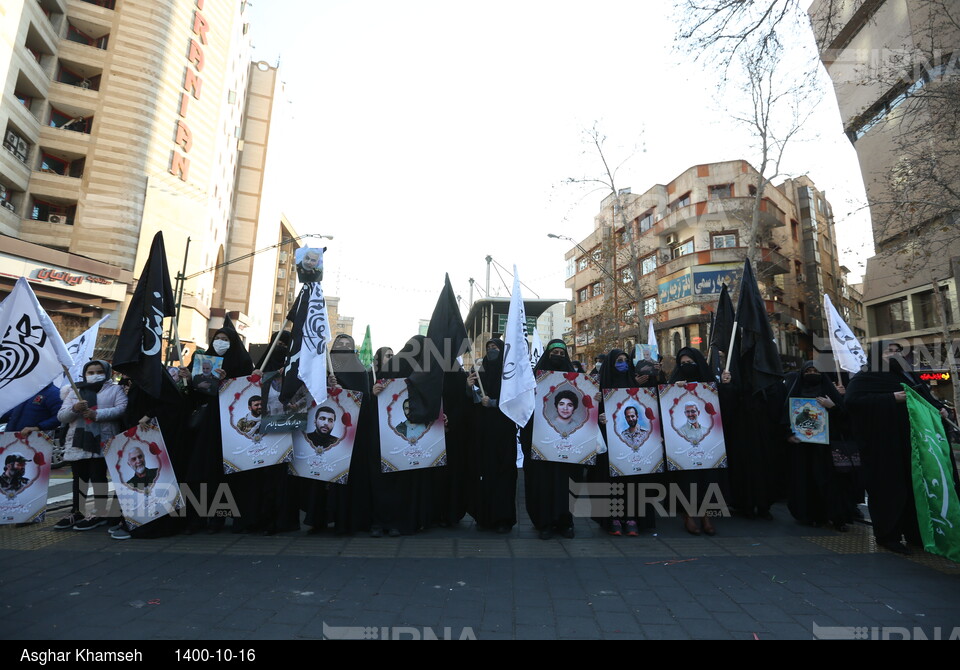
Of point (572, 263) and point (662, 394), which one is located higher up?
point (572, 263)

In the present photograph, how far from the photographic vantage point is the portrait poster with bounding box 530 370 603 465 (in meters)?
5.72

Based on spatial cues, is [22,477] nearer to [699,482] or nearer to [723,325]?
[699,482]

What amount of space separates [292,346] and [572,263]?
50.0 metres

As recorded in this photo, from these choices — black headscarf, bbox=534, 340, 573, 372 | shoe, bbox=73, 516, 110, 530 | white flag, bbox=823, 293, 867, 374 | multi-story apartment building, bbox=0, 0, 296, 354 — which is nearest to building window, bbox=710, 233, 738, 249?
white flag, bbox=823, 293, 867, 374

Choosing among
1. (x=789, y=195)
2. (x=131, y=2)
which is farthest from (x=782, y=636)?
(x=789, y=195)

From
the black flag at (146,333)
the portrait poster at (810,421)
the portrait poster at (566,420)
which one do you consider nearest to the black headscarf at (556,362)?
the portrait poster at (566,420)

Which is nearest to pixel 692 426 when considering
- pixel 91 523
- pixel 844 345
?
pixel 844 345

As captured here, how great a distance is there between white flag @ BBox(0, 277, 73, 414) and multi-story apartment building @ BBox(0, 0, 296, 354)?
21.7 metres

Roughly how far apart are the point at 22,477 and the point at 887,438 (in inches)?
367

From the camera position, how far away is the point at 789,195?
128 ft

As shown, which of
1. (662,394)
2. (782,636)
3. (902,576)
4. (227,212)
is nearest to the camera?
(782,636)

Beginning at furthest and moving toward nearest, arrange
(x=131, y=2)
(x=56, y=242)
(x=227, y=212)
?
(x=227, y=212), (x=131, y=2), (x=56, y=242)

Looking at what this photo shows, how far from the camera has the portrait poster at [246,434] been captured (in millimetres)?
5508
